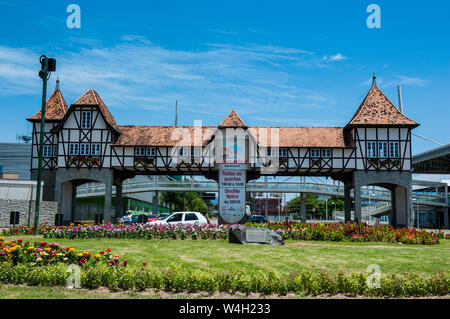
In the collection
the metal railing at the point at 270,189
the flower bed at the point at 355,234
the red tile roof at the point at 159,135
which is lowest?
the flower bed at the point at 355,234

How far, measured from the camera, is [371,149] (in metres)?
33.8

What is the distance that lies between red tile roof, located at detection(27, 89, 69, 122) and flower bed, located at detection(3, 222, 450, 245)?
1631cm

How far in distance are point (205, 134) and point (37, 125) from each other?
49.7ft

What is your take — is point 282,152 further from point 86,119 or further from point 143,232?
point 143,232

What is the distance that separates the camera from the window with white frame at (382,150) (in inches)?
1325

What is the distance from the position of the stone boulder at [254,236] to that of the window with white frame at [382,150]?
61.2 ft

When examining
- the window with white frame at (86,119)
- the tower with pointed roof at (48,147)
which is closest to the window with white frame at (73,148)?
the window with white frame at (86,119)

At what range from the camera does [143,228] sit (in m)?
20.8

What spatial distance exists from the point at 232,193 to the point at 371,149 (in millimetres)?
12378

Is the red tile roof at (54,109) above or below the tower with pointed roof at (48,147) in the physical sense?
above

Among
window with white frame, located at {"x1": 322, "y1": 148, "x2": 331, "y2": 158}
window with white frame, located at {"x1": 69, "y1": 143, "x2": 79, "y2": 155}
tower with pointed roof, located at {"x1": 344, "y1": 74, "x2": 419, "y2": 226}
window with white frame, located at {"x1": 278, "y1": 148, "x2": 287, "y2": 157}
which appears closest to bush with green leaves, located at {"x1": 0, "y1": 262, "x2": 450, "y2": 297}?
tower with pointed roof, located at {"x1": 344, "y1": 74, "x2": 419, "y2": 226}

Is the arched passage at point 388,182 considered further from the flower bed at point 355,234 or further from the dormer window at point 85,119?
the dormer window at point 85,119
